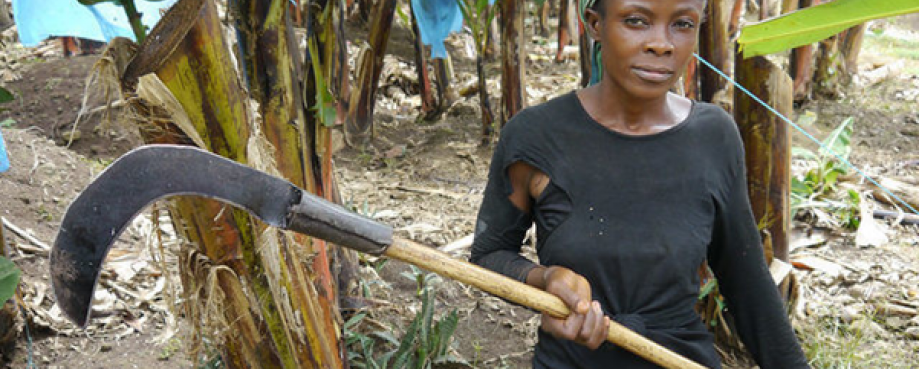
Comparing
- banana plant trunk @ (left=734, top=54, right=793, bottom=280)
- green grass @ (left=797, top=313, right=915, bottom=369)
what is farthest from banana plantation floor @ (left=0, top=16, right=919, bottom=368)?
banana plant trunk @ (left=734, top=54, right=793, bottom=280)

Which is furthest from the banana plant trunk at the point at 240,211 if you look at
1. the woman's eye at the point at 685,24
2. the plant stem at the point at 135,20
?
the woman's eye at the point at 685,24

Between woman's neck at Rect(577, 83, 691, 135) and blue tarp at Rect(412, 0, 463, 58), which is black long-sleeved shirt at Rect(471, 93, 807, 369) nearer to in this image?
woman's neck at Rect(577, 83, 691, 135)

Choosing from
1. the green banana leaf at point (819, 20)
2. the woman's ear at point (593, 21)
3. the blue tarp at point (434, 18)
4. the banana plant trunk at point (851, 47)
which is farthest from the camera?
the banana plant trunk at point (851, 47)

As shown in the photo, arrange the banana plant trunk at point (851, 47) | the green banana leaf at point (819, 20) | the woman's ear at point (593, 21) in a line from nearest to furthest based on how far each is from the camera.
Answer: the green banana leaf at point (819, 20) → the woman's ear at point (593, 21) → the banana plant trunk at point (851, 47)

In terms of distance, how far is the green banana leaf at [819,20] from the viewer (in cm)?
113

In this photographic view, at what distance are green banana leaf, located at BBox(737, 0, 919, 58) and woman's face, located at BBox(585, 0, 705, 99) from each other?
16 cm

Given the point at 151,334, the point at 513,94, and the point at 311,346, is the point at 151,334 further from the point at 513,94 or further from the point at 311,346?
the point at 513,94

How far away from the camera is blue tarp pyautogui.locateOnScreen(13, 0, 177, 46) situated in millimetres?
4441

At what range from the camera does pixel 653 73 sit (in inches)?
50.6

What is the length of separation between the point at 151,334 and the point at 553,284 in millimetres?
1878

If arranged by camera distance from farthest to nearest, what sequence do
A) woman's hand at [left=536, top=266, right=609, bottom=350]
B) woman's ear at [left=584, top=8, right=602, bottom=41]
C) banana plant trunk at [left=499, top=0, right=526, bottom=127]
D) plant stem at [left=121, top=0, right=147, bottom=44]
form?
banana plant trunk at [left=499, top=0, right=526, bottom=127], plant stem at [left=121, top=0, right=147, bottom=44], woman's ear at [left=584, top=8, right=602, bottom=41], woman's hand at [left=536, top=266, right=609, bottom=350]

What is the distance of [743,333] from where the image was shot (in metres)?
1.51

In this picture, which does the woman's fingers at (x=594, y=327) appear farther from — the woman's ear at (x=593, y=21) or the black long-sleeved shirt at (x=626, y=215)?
the woman's ear at (x=593, y=21)

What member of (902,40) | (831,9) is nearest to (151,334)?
(831,9)
